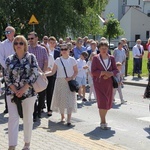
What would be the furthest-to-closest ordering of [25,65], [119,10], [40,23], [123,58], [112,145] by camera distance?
[119,10], [40,23], [123,58], [112,145], [25,65]

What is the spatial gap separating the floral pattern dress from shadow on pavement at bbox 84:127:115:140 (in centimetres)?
211

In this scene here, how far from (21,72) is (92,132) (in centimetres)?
273

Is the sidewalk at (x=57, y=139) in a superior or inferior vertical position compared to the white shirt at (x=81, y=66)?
inferior

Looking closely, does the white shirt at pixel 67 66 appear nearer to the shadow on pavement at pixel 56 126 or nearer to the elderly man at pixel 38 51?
the elderly man at pixel 38 51

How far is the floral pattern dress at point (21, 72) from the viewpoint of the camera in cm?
610

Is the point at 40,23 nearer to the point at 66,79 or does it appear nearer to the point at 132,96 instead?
the point at 132,96

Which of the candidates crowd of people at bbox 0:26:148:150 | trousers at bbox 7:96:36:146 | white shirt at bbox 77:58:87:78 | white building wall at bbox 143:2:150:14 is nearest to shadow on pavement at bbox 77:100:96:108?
crowd of people at bbox 0:26:148:150

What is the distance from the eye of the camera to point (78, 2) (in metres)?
29.5

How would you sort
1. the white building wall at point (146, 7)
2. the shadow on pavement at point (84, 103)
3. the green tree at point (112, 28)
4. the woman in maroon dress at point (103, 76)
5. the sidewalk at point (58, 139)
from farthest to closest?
the white building wall at point (146, 7)
the green tree at point (112, 28)
the shadow on pavement at point (84, 103)
the woman in maroon dress at point (103, 76)
the sidewalk at point (58, 139)

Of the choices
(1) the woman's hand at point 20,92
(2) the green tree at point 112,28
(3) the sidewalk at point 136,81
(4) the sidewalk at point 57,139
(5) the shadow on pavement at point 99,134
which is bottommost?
(3) the sidewalk at point 136,81

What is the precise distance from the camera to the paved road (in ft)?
23.1

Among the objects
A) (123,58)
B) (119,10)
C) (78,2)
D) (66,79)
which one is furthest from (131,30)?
(66,79)

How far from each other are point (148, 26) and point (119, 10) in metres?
Result: 11.1

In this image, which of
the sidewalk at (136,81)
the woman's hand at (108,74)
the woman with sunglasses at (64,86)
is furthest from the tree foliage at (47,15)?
the woman's hand at (108,74)
